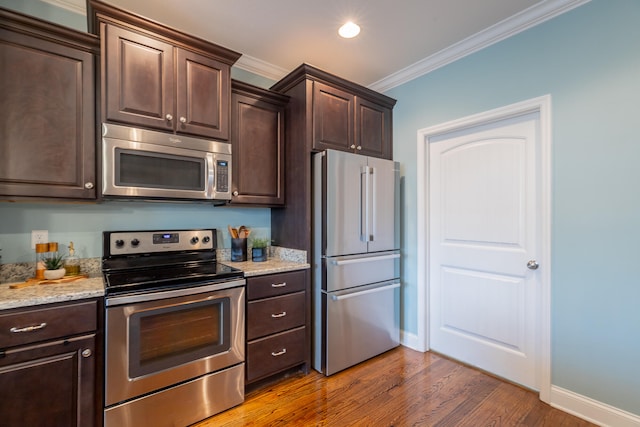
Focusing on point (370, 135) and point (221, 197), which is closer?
point (221, 197)

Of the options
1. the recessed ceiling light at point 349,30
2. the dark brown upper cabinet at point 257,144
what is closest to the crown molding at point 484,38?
the recessed ceiling light at point 349,30

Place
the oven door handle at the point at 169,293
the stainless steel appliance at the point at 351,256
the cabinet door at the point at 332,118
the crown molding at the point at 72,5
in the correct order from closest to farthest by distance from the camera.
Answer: the oven door handle at the point at 169,293, the crown molding at the point at 72,5, the stainless steel appliance at the point at 351,256, the cabinet door at the point at 332,118

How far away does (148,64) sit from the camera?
187cm

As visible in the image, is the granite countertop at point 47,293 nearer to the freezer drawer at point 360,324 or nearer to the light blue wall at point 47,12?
the freezer drawer at point 360,324

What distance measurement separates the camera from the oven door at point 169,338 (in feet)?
5.10

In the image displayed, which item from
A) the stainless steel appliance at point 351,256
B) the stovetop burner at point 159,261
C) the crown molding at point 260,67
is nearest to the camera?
the stovetop burner at point 159,261

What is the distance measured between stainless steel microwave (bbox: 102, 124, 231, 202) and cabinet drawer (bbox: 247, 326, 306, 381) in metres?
1.10

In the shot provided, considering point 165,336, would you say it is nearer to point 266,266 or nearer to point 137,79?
point 266,266

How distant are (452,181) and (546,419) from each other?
1786mm

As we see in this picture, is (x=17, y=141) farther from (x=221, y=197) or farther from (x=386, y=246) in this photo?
(x=386, y=246)

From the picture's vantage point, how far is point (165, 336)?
1722 millimetres

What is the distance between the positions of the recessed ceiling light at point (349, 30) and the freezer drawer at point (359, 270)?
177 centimetres

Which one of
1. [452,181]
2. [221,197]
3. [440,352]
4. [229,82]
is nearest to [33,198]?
[221,197]

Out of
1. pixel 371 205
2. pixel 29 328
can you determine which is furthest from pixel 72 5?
pixel 371 205
